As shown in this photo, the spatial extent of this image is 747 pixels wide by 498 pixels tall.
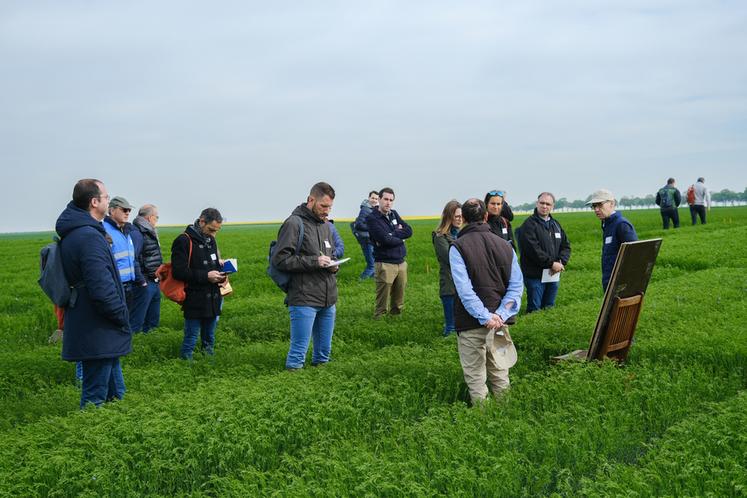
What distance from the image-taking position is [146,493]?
5859mm

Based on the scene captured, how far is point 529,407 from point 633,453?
1.18 metres

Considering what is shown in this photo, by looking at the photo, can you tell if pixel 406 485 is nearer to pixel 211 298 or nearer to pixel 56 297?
pixel 56 297

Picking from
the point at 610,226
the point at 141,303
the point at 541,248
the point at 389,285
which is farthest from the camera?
the point at 389,285

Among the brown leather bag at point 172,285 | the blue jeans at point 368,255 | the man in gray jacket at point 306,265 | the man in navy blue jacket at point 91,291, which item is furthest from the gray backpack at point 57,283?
the blue jeans at point 368,255

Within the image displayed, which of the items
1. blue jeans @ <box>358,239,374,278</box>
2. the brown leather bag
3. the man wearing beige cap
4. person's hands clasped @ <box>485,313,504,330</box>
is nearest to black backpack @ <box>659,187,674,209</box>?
blue jeans @ <box>358,239,374,278</box>

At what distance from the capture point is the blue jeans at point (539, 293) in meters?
13.2

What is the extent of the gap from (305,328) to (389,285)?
15.6ft

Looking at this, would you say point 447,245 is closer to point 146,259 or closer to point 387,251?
point 387,251

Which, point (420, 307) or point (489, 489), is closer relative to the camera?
point (489, 489)

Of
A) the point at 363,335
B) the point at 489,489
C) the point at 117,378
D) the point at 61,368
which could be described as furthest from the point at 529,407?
the point at 61,368

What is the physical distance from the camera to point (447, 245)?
1231 centimetres

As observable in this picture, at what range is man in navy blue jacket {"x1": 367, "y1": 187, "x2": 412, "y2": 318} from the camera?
1358cm

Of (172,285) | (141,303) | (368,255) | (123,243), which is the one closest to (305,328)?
(172,285)

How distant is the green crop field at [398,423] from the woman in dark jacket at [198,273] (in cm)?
57
